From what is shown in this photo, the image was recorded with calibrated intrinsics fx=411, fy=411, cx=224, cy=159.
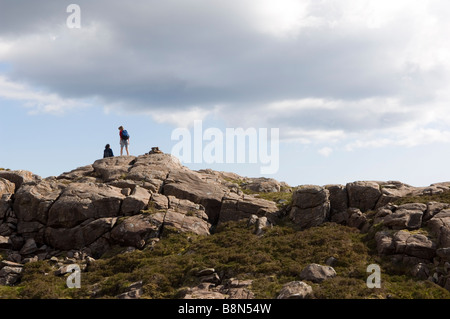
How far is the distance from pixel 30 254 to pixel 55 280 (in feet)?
26.5

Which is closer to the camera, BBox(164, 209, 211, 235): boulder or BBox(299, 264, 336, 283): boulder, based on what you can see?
BBox(299, 264, 336, 283): boulder

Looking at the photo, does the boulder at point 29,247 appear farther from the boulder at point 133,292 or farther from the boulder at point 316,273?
the boulder at point 316,273

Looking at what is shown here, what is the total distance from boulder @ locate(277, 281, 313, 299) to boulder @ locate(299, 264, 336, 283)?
1708 millimetres

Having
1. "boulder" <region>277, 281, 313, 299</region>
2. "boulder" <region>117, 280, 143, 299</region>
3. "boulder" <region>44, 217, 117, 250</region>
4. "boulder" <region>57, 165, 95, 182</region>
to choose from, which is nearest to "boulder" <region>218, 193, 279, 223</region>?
"boulder" <region>44, 217, 117, 250</region>

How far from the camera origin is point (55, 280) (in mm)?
32250

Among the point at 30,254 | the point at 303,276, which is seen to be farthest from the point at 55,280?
the point at 303,276

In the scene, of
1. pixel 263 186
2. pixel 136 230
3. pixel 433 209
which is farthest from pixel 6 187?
pixel 433 209

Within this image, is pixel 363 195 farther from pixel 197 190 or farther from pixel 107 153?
pixel 107 153

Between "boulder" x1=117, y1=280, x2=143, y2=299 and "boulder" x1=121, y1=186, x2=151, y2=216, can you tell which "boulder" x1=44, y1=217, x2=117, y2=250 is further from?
"boulder" x1=117, y1=280, x2=143, y2=299

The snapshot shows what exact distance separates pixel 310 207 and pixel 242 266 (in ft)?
46.2

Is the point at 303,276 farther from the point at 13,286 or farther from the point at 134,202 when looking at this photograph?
the point at 13,286

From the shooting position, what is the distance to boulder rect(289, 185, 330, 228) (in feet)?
136

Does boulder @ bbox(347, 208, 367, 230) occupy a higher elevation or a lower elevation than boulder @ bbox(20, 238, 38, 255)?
higher

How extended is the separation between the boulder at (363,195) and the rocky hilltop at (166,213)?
10cm
